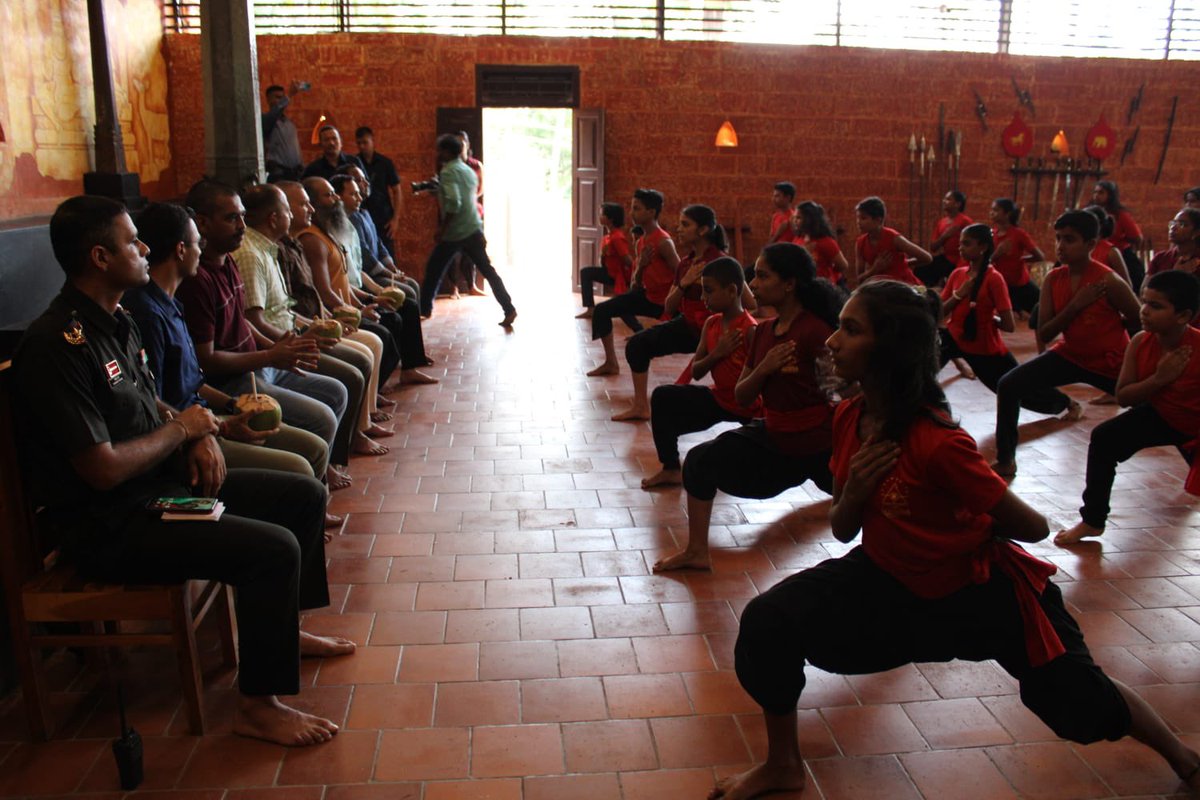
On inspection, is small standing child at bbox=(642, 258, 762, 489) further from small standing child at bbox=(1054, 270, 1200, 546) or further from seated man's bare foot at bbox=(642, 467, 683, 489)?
small standing child at bbox=(1054, 270, 1200, 546)

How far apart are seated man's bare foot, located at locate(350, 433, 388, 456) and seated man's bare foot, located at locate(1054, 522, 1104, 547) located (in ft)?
11.0

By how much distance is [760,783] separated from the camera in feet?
8.05

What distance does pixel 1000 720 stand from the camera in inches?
111

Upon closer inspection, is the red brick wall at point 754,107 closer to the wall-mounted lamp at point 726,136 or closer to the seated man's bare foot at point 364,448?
the wall-mounted lamp at point 726,136

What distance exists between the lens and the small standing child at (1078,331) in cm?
497

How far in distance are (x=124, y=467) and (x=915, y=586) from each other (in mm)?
1992

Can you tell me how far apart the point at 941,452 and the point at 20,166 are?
6.25 metres

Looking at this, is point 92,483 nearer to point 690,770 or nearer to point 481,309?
point 690,770

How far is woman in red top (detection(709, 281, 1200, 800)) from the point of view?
2.27 metres

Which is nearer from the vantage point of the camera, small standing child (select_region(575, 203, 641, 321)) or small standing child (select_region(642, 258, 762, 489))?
small standing child (select_region(642, 258, 762, 489))

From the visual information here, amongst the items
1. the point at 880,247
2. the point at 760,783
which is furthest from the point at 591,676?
the point at 880,247

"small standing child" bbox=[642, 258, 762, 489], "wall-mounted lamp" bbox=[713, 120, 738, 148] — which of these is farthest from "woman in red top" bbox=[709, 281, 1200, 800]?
"wall-mounted lamp" bbox=[713, 120, 738, 148]

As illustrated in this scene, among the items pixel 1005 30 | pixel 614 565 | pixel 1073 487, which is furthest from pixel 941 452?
pixel 1005 30

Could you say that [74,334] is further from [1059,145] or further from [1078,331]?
[1059,145]
